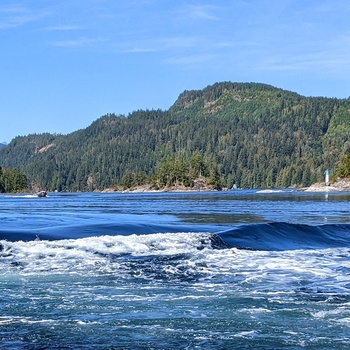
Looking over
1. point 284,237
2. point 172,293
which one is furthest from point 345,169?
point 172,293

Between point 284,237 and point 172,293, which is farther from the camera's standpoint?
point 284,237

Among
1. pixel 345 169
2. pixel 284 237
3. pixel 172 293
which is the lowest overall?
pixel 172 293

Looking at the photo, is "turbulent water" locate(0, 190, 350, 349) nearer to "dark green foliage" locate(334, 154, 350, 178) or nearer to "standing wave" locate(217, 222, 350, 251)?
"standing wave" locate(217, 222, 350, 251)

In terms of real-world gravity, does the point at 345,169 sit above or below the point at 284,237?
above

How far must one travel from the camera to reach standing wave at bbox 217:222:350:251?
91.6 ft

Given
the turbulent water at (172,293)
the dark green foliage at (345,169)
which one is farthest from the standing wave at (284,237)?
the dark green foliage at (345,169)

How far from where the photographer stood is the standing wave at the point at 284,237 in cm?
2791

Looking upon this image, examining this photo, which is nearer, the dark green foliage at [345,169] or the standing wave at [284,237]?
the standing wave at [284,237]

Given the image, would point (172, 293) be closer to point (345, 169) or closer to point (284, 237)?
point (284, 237)

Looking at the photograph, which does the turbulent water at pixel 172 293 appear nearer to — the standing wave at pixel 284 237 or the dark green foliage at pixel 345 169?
the standing wave at pixel 284 237

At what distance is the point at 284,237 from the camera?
3097cm

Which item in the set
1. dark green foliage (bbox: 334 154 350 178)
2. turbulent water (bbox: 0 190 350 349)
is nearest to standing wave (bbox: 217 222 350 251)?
turbulent water (bbox: 0 190 350 349)

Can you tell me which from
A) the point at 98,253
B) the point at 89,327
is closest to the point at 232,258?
the point at 98,253

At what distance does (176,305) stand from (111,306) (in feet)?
5.34
